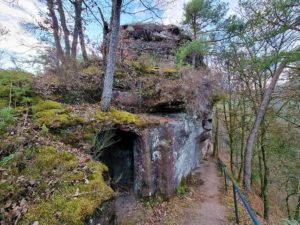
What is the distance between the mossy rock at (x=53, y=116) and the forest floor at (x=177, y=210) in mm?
3194

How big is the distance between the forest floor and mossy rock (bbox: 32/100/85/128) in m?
3.19

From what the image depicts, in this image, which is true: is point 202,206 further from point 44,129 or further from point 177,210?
point 44,129

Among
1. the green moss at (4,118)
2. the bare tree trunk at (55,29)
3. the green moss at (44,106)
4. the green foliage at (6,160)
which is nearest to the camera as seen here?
the green foliage at (6,160)

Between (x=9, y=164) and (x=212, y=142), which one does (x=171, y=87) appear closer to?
(x=9, y=164)

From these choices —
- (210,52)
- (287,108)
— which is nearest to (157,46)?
(210,52)

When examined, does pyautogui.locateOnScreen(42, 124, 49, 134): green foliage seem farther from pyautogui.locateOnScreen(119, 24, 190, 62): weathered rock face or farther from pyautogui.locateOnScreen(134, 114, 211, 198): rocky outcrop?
pyautogui.locateOnScreen(119, 24, 190, 62): weathered rock face

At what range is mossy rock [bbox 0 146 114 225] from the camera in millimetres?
2238

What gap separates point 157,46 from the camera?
36.9 ft

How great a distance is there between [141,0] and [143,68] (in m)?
3.30

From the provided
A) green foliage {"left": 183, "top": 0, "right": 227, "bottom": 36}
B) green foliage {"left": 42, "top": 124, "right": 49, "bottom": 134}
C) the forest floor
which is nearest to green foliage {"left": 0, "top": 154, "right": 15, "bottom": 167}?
green foliage {"left": 42, "top": 124, "right": 49, "bottom": 134}

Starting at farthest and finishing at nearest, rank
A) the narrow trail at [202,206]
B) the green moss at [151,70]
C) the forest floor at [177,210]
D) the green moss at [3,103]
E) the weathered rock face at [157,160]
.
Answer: the green moss at [151,70], the weathered rock face at [157,160], the narrow trail at [202,206], the forest floor at [177,210], the green moss at [3,103]

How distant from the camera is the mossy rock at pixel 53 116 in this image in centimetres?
436

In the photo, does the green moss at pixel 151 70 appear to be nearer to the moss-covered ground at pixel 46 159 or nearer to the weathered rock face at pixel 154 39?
the weathered rock face at pixel 154 39

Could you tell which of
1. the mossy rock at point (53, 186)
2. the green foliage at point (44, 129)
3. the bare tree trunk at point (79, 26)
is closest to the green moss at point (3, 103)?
the green foliage at point (44, 129)
